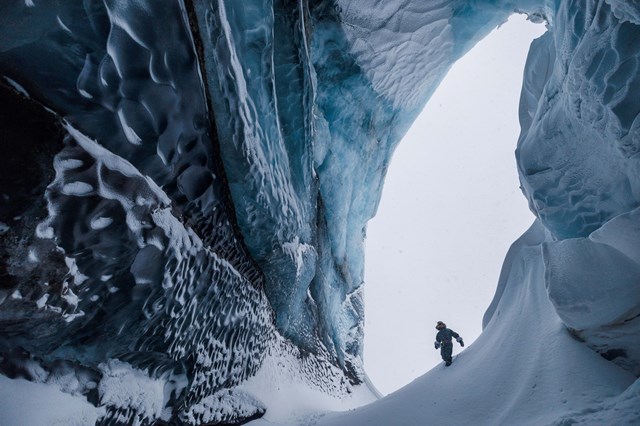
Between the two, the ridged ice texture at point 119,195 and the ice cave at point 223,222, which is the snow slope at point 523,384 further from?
the ridged ice texture at point 119,195

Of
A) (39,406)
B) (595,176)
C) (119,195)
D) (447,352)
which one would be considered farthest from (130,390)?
(595,176)

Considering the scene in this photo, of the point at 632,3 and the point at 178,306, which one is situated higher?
the point at 632,3

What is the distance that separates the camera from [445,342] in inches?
Result: 150

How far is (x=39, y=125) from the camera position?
3.75 ft

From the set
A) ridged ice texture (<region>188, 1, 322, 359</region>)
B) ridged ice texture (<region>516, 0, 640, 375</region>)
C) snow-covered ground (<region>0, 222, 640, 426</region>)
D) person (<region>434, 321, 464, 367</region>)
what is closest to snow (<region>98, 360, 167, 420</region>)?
snow-covered ground (<region>0, 222, 640, 426</region>)

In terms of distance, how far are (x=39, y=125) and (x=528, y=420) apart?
108 inches

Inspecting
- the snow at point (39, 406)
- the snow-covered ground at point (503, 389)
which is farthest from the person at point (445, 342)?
the snow at point (39, 406)

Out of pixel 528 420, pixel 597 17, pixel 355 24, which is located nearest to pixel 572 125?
pixel 597 17

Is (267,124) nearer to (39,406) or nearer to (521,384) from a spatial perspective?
(39,406)

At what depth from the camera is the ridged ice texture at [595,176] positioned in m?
1.94

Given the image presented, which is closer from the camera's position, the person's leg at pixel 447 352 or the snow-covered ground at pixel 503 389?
the snow-covered ground at pixel 503 389

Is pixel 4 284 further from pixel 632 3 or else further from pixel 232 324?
pixel 632 3

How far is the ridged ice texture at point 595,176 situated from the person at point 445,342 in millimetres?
1528

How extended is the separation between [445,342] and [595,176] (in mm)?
2321
